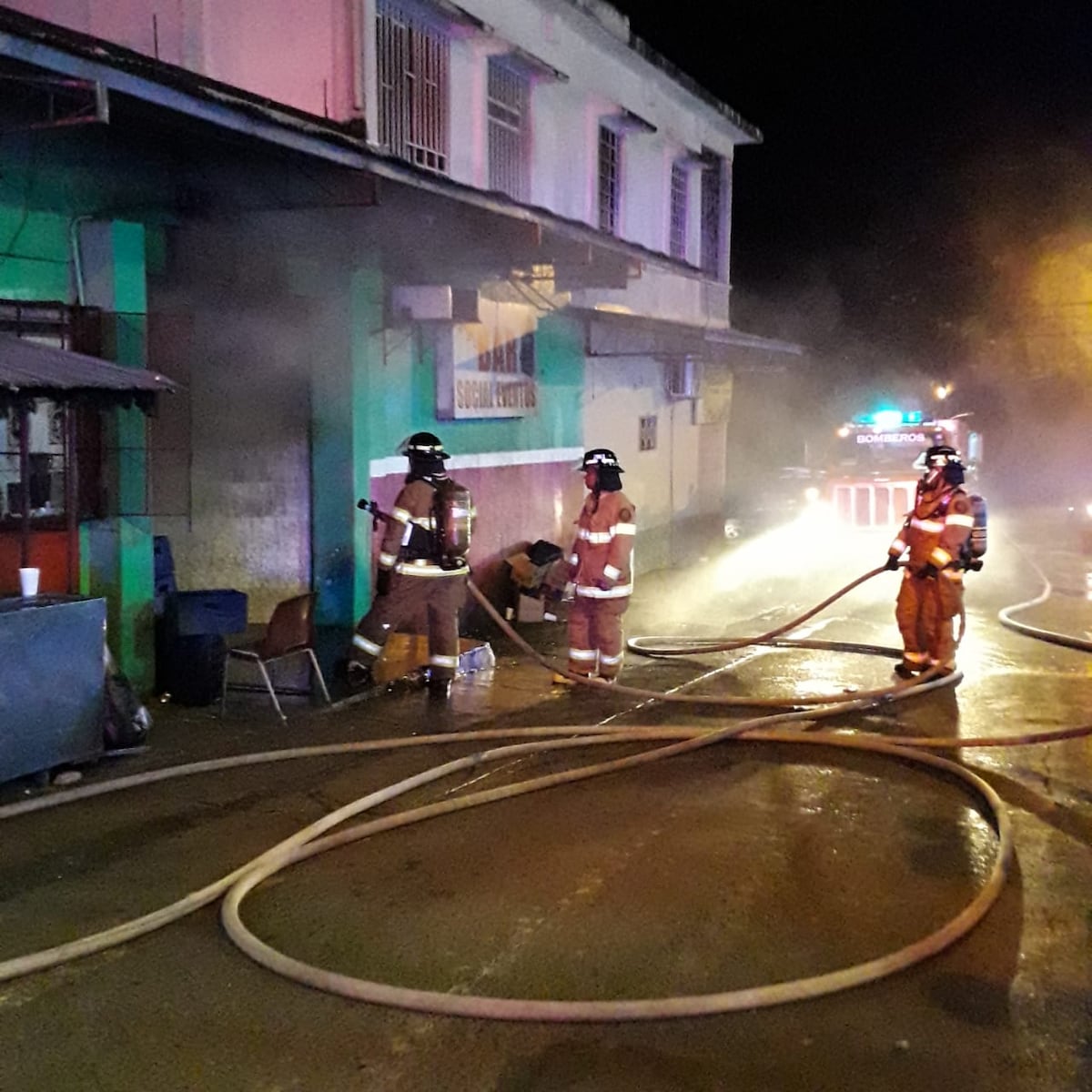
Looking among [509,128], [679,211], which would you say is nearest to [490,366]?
[509,128]

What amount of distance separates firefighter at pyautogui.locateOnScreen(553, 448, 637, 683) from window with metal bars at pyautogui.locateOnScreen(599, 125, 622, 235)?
26.2ft

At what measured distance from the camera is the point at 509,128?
13812mm

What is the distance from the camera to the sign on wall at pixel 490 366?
1158 cm

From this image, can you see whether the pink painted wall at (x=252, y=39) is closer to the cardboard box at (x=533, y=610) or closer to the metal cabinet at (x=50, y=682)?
the cardboard box at (x=533, y=610)

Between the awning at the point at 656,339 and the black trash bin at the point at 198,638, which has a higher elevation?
the awning at the point at 656,339

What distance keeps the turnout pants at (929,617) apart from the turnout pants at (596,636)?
2.37m

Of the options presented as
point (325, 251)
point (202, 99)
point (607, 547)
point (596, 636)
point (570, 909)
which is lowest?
point (570, 909)

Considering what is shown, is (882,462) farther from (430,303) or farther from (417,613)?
(417,613)

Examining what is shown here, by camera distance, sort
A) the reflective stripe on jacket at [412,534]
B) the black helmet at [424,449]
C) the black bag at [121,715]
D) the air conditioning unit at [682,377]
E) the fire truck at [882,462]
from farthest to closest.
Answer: the fire truck at [882,462] → the air conditioning unit at [682,377] → the black helmet at [424,449] → the reflective stripe on jacket at [412,534] → the black bag at [121,715]

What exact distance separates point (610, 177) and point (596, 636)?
9.39 m

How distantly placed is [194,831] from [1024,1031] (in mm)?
3864

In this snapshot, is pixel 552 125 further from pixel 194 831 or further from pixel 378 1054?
pixel 378 1054

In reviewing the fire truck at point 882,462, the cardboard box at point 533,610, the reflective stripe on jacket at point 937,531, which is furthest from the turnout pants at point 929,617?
the fire truck at point 882,462

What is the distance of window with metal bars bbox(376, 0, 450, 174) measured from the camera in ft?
37.7
